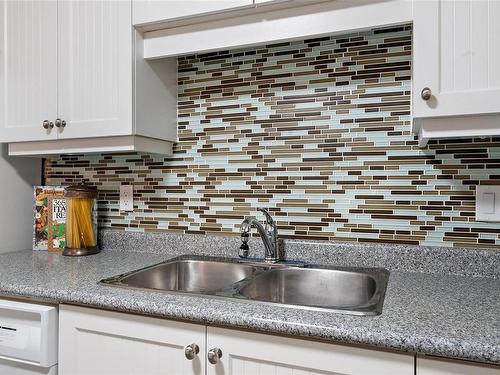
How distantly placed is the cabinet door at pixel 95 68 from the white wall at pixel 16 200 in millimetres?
454

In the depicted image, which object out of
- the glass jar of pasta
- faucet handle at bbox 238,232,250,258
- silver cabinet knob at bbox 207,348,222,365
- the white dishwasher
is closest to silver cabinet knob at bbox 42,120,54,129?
the glass jar of pasta

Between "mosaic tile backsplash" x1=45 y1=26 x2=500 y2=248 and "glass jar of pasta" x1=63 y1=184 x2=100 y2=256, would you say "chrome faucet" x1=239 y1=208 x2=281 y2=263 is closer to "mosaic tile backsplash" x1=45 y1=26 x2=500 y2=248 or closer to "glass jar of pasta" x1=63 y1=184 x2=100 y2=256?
"mosaic tile backsplash" x1=45 y1=26 x2=500 y2=248

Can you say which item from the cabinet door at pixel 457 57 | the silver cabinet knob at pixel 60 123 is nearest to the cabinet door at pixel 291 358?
the cabinet door at pixel 457 57

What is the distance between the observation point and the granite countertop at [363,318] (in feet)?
2.56

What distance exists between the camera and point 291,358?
35.2 inches

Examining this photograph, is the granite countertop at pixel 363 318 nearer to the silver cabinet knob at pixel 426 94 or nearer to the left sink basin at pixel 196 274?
the left sink basin at pixel 196 274

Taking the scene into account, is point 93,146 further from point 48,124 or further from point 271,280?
point 271,280

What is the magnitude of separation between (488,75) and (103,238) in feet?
5.33

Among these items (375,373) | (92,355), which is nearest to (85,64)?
(92,355)

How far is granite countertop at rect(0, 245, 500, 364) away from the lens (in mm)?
779

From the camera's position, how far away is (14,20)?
1.65 meters

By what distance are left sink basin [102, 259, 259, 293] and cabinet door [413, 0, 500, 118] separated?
0.82 meters

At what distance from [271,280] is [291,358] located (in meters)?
0.49

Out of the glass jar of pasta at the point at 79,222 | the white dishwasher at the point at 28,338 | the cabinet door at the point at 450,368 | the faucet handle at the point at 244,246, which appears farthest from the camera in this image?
the glass jar of pasta at the point at 79,222
